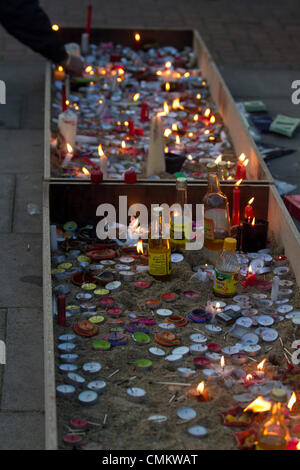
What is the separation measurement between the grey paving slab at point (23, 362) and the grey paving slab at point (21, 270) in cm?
13

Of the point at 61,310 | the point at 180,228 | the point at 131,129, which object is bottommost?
the point at 61,310

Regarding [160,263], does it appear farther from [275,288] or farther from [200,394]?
[200,394]

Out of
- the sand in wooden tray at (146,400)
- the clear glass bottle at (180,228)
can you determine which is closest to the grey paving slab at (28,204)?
the clear glass bottle at (180,228)

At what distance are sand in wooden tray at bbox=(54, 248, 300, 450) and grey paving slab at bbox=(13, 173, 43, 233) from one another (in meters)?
1.35

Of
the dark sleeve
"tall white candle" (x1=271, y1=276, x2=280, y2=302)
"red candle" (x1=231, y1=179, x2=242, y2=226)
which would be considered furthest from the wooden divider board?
"tall white candle" (x1=271, y1=276, x2=280, y2=302)

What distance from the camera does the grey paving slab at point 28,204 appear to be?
5344mm

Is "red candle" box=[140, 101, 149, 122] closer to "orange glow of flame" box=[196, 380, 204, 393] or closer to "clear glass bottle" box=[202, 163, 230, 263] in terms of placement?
"clear glass bottle" box=[202, 163, 230, 263]

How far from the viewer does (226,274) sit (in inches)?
161

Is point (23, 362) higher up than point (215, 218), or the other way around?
point (215, 218)

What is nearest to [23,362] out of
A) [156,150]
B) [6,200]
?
[6,200]

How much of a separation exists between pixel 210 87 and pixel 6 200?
2.97 metres

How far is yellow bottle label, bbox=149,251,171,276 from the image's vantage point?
429cm

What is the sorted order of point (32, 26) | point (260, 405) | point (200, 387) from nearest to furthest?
point (260, 405), point (200, 387), point (32, 26)
